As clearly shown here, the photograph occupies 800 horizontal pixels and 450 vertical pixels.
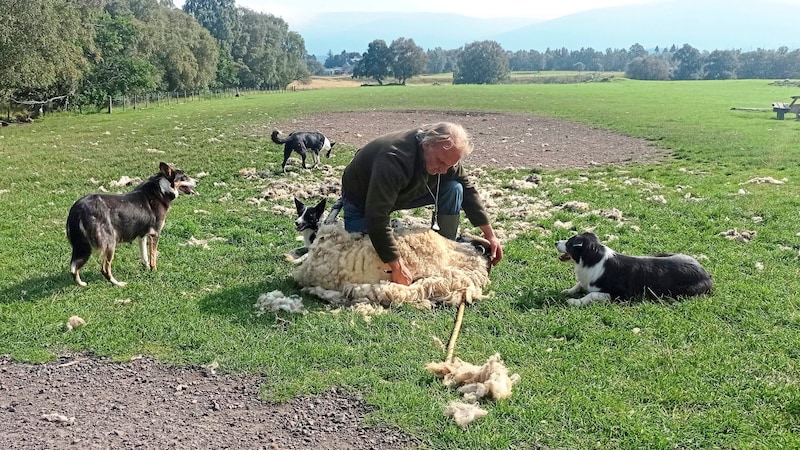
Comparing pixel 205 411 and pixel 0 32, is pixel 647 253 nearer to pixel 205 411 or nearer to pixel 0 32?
pixel 205 411

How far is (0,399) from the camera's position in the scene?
4.54 meters

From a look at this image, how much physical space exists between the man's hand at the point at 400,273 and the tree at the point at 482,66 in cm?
Answer: 12790

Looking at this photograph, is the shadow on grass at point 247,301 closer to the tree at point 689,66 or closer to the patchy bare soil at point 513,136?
the patchy bare soil at point 513,136

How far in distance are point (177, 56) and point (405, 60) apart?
75204mm

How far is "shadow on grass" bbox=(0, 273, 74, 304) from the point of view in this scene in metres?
6.39

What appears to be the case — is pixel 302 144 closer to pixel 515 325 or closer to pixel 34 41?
pixel 515 325

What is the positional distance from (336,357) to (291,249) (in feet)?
11.6

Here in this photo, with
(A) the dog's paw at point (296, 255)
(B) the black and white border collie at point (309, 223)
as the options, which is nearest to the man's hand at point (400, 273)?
(A) the dog's paw at point (296, 255)

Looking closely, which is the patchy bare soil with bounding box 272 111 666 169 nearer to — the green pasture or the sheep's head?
the green pasture

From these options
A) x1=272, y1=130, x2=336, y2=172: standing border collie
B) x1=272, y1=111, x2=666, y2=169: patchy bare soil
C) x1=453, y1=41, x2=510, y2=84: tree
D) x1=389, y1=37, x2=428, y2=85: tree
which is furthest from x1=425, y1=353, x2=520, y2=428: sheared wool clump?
x1=453, y1=41, x2=510, y2=84: tree

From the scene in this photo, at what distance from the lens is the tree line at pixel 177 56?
2958 cm

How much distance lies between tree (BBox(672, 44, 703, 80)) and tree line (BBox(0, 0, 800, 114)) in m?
0.23

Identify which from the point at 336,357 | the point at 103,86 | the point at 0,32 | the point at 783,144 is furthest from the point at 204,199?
the point at 103,86

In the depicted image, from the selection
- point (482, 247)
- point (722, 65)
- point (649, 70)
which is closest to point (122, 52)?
point (482, 247)
